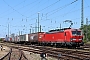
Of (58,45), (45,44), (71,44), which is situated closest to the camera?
(71,44)

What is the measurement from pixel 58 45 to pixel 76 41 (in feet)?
22.1

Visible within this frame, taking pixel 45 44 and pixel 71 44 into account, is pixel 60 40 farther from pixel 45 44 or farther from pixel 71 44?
pixel 45 44

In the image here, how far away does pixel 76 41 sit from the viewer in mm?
33156

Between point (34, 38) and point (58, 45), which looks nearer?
point (58, 45)

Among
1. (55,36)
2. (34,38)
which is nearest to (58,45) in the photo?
(55,36)

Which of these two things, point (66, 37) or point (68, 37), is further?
point (66, 37)

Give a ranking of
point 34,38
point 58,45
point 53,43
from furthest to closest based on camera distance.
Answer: point 34,38 → point 53,43 → point 58,45

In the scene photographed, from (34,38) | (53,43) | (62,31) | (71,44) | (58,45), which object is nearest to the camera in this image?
(71,44)

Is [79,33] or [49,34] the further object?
[49,34]

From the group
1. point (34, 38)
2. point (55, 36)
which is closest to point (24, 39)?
point (34, 38)

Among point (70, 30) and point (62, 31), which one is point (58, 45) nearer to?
point (62, 31)

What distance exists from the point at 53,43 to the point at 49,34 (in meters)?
3.03

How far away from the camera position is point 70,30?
34000 millimetres

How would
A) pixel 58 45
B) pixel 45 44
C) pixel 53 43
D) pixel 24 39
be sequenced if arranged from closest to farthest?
pixel 58 45, pixel 53 43, pixel 45 44, pixel 24 39
